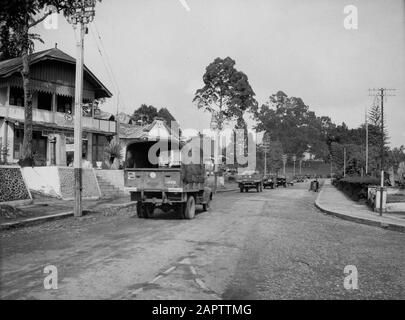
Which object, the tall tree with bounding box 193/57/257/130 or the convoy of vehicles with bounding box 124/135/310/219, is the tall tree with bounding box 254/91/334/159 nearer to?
the tall tree with bounding box 193/57/257/130

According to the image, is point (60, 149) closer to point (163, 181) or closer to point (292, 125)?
point (163, 181)

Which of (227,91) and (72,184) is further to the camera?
(227,91)

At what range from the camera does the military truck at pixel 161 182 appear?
1402cm

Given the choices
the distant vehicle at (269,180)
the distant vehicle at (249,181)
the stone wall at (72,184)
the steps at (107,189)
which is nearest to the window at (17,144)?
the steps at (107,189)

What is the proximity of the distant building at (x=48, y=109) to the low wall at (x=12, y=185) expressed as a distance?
8.65m

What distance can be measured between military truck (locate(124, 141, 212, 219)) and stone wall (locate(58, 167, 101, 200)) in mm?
6042

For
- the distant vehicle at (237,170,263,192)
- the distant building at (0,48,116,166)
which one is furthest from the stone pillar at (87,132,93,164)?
the distant vehicle at (237,170,263,192)

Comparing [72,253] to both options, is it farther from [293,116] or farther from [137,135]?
[293,116]

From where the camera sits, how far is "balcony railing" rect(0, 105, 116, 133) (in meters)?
27.2

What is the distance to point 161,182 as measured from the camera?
46.2 ft

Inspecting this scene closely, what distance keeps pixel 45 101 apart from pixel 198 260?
27029mm

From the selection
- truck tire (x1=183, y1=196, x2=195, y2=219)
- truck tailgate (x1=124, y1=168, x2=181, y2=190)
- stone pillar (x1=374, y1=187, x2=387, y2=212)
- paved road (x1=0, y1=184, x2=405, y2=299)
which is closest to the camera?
paved road (x1=0, y1=184, x2=405, y2=299)

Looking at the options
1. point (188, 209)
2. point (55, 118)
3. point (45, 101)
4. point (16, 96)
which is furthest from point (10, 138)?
point (188, 209)
